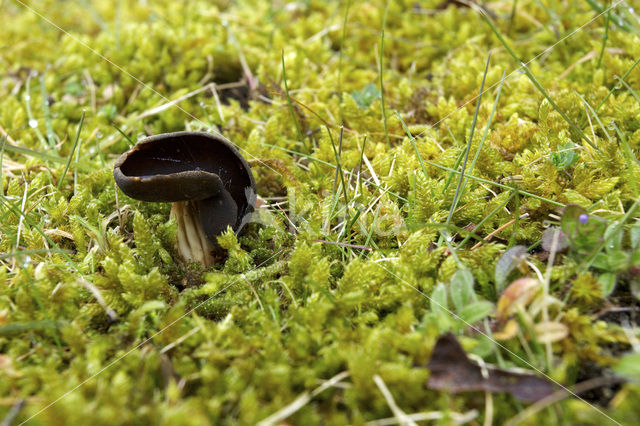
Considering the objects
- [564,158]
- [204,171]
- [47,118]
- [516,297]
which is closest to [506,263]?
[516,297]

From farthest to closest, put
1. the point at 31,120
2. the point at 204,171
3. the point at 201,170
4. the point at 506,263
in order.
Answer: the point at 31,120, the point at 201,170, the point at 204,171, the point at 506,263

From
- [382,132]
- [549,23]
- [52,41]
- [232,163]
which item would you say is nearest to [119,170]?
[232,163]

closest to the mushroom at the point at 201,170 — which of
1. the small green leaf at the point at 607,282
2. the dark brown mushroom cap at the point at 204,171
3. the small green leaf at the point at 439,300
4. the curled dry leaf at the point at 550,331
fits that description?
the dark brown mushroom cap at the point at 204,171

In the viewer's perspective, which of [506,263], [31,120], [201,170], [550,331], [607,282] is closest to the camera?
[550,331]

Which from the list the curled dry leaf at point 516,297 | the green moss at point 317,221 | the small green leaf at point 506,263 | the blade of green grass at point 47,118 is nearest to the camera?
the green moss at point 317,221

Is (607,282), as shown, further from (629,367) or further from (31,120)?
(31,120)

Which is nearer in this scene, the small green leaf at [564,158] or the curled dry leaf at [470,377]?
the curled dry leaf at [470,377]

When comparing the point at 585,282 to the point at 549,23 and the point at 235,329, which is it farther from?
the point at 549,23

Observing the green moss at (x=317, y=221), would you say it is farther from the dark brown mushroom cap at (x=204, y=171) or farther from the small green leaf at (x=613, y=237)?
the dark brown mushroom cap at (x=204, y=171)
